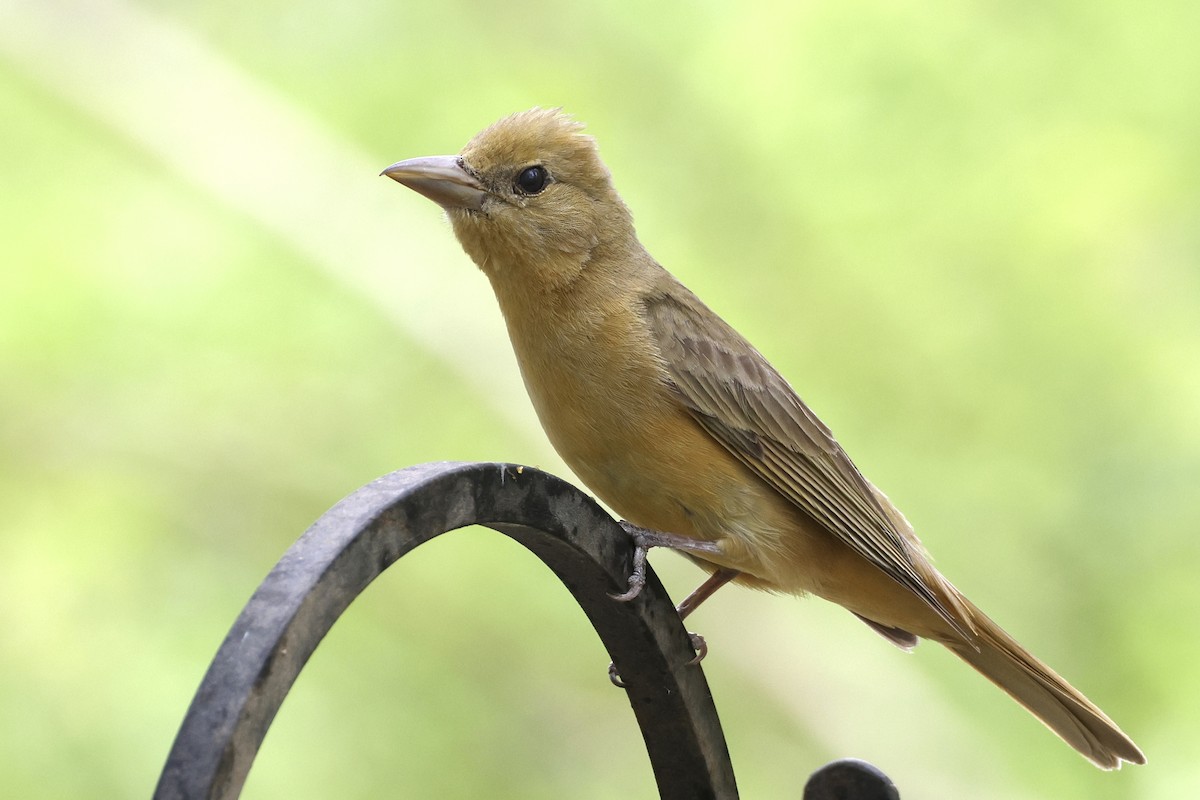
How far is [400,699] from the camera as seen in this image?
6418mm

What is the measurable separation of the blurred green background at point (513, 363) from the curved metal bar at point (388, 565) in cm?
354

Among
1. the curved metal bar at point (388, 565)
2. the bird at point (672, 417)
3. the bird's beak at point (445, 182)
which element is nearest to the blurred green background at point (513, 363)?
the bird at point (672, 417)

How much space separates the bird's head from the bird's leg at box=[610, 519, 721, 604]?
2.48ft

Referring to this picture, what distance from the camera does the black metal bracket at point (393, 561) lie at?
1.41 meters

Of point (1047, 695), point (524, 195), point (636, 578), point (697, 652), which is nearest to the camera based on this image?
point (636, 578)

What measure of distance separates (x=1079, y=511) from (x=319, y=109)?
4.31 meters

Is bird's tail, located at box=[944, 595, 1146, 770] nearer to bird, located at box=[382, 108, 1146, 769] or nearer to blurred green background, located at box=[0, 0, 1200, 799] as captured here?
bird, located at box=[382, 108, 1146, 769]

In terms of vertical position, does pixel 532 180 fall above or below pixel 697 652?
above

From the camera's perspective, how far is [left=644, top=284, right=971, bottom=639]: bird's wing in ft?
11.4

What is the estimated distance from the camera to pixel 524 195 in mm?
3539

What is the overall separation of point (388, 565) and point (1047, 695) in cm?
251

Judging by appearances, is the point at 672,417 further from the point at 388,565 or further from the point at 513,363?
the point at 513,363

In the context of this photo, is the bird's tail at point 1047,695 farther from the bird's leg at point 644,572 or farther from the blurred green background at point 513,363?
the blurred green background at point 513,363

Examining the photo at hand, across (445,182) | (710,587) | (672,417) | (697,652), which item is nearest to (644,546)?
(697,652)
